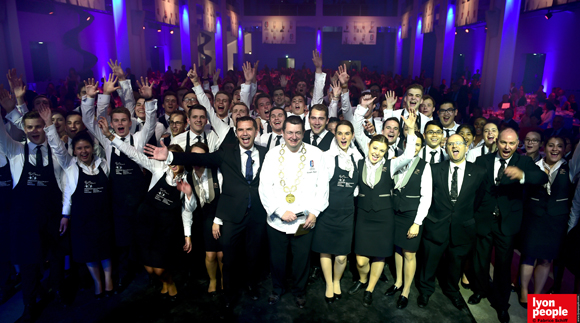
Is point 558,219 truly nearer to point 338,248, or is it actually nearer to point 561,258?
point 561,258

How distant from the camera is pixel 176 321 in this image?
11.0ft

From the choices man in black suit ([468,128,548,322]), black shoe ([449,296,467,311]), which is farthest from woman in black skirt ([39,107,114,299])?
man in black suit ([468,128,548,322])

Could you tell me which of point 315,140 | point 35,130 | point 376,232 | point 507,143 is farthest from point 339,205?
point 35,130

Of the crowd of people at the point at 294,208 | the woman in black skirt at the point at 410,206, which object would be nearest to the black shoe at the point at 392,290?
the crowd of people at the point at 294,208

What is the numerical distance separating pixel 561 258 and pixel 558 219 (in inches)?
15.3

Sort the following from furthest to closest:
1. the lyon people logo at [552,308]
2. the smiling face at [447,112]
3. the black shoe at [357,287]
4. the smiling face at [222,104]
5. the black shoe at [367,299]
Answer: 1. the smiling face at [222,104]
2. the smiling face at [447,112]
3. the black shoe at [357,287]
4. the black shoe at [367,299]
5. the lyon people logo at [552,308]

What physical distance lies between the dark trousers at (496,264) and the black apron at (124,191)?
135 inches

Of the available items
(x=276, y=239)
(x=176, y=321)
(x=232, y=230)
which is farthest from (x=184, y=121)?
(x=176, y=321)

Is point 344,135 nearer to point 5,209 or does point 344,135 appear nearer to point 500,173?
point 500,173

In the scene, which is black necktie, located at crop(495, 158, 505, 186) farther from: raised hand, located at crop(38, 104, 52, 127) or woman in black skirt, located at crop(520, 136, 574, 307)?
raised hand, located at crop(38, 104, 52, 127)

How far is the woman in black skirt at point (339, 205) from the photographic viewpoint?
3.48m

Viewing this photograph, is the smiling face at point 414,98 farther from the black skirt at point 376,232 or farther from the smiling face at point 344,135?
the black skirt at point 376,232

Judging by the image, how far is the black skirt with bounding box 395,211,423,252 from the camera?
350 cm

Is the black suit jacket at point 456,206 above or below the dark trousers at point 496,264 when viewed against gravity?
above
